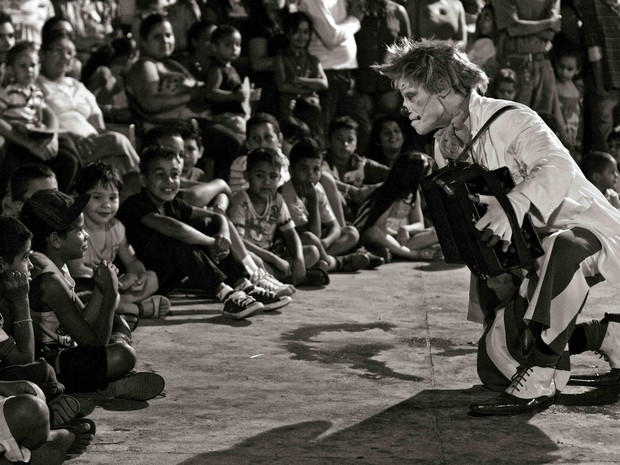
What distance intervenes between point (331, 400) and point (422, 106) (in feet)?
4.20

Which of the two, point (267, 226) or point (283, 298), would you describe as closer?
point (283, 298)

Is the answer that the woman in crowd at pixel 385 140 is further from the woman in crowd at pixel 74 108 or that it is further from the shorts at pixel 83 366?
the shorts at pixel 83 366

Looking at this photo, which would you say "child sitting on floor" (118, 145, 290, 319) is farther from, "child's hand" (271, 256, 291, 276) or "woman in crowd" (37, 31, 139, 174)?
"woman in crowd" (37, 31, 139, 174)

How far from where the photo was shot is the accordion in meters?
4.36

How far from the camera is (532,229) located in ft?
14.5

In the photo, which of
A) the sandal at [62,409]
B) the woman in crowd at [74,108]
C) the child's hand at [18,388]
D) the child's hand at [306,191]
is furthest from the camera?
the child's hand at [306,191]

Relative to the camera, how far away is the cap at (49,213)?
502cm

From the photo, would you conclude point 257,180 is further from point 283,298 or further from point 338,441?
point 338,441

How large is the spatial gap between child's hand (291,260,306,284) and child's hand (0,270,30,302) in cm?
347

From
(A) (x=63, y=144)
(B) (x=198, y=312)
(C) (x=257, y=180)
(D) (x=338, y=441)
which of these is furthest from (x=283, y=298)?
(D) (x=338, y=441)

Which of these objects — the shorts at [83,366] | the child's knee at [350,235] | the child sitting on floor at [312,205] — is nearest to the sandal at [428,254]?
the child's knee at [350,235]

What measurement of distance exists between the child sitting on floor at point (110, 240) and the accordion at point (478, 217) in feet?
8.12

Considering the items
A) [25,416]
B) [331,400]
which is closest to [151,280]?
[331,400]

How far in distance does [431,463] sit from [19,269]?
1.68 metres
